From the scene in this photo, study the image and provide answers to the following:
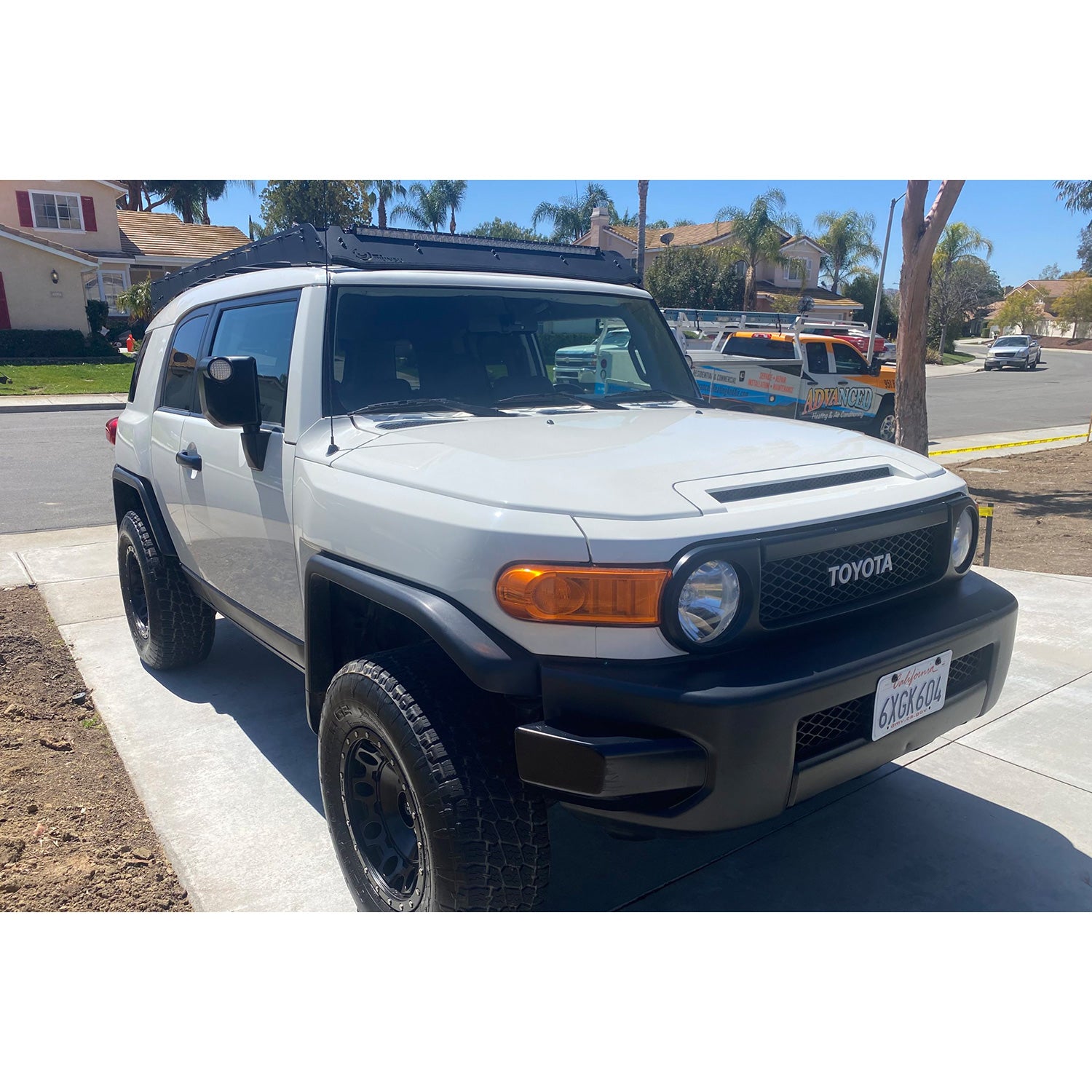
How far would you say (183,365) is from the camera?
430cm

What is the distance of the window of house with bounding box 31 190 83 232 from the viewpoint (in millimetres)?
31969

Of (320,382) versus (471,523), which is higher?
(320,382)

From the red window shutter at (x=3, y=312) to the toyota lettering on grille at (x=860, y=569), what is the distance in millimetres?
31606

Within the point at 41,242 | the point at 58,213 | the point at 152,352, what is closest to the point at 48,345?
the point at 41,242

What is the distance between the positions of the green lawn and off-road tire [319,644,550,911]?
69.7 feet

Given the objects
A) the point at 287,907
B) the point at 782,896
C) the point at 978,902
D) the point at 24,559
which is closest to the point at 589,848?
the point at 782,896

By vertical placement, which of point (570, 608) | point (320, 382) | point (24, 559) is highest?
point (320, 382)

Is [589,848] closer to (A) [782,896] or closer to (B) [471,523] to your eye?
(A) [782,896]

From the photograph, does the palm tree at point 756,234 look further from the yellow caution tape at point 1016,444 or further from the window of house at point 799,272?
the yellow caution tape at point 1016,444

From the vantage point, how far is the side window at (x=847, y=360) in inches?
575

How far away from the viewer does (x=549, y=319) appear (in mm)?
3680

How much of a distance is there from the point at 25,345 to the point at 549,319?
28.6m

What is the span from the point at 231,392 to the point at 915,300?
10.1 meters

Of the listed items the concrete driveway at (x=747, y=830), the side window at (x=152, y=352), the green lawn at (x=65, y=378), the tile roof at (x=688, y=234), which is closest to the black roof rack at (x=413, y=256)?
the side window at (x=152, y=352)
